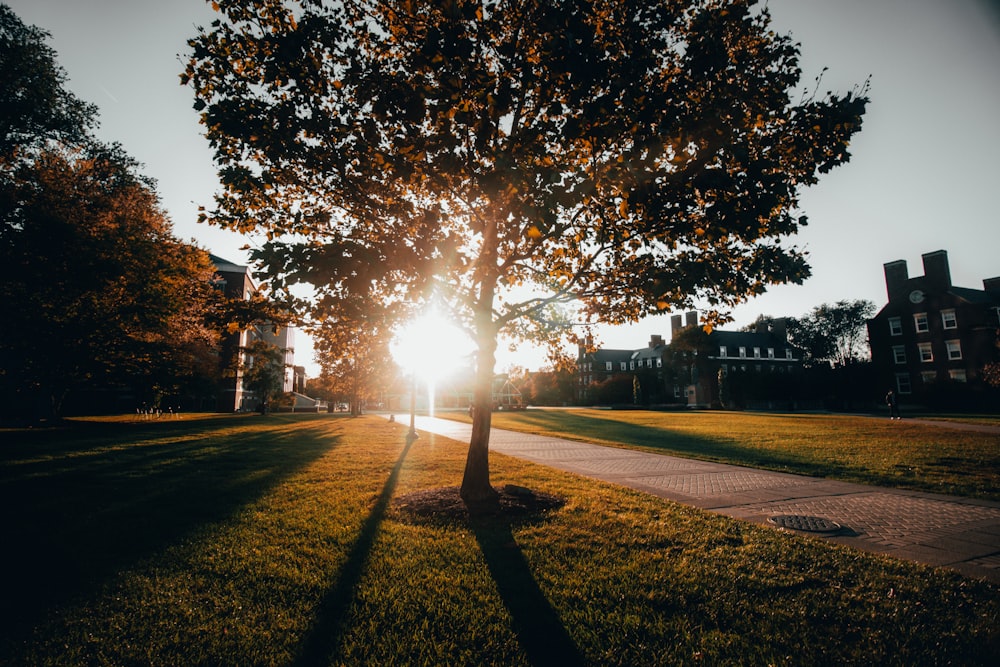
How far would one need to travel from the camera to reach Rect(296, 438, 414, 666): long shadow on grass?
296 cm

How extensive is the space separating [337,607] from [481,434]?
417cm

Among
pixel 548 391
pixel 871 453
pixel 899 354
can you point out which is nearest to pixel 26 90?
pixel 871 453

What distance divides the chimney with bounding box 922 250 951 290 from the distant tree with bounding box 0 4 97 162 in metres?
72.0

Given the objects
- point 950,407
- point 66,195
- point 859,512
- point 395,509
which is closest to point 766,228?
point 859,512

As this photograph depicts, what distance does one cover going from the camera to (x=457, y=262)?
6.35 meters

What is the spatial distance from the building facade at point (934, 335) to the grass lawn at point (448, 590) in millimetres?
52423

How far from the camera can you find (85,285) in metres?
19.0

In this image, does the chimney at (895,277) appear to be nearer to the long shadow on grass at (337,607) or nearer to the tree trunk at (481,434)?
the tree trunk at (481,434)

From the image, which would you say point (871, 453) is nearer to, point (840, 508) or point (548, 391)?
point (840, 508)

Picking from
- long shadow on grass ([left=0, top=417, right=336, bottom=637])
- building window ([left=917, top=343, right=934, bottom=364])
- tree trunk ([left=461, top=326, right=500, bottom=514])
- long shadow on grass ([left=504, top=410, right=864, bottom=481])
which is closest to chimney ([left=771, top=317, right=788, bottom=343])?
building window ([left=917, top=343, right=934, bottom=364])

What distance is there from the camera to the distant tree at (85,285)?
18391 millimetres

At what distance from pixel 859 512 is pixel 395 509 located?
23.6 feet

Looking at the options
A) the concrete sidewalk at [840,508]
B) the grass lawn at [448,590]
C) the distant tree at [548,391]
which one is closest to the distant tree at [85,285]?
the grass lawn at [448,590]

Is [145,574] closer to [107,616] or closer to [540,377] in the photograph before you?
[107,616]
